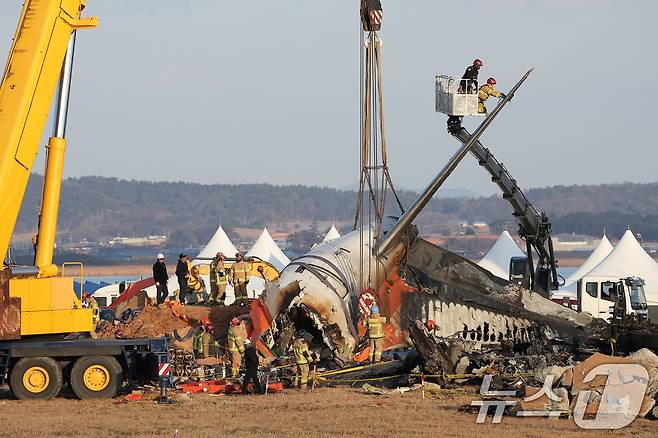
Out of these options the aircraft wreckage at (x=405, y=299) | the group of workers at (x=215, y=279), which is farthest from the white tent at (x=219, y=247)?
the aircraft wreckage at (x=405, y=299)

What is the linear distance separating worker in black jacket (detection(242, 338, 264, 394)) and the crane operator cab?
1171 centimetres

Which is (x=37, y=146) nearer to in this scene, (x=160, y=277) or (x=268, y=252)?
(x=160, y=277)

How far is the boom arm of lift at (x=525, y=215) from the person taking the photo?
35938 millimetres

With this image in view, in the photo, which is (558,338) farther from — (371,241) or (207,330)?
(207,330)

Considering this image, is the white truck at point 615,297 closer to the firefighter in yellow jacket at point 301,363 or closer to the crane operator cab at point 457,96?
the crane operator cab at point 457,96

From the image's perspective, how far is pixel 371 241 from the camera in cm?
3322

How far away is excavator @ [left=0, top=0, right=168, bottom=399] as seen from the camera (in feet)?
75.3

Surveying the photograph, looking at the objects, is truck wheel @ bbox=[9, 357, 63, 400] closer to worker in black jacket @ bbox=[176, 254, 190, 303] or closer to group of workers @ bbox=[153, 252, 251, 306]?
group of workers @ bbox=[153, 252, 251, 306]

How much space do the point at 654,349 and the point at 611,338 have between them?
1.31m

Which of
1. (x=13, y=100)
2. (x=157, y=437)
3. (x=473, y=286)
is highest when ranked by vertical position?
(x=13, y=100)

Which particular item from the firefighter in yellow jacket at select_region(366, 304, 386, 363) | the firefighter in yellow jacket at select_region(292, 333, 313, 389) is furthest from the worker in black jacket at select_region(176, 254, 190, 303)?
the firefighter in yellow jacket at select_region(292, 333, 313, 389)

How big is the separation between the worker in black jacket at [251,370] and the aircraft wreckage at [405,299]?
413 cm

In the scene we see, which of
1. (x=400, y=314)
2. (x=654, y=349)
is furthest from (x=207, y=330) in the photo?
(x=654, y=349)

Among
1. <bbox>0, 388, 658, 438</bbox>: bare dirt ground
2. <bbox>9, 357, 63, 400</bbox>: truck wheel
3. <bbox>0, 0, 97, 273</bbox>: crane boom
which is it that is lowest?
<bbox>0, 388, 658, 438</bbox>: bare dirt ground
